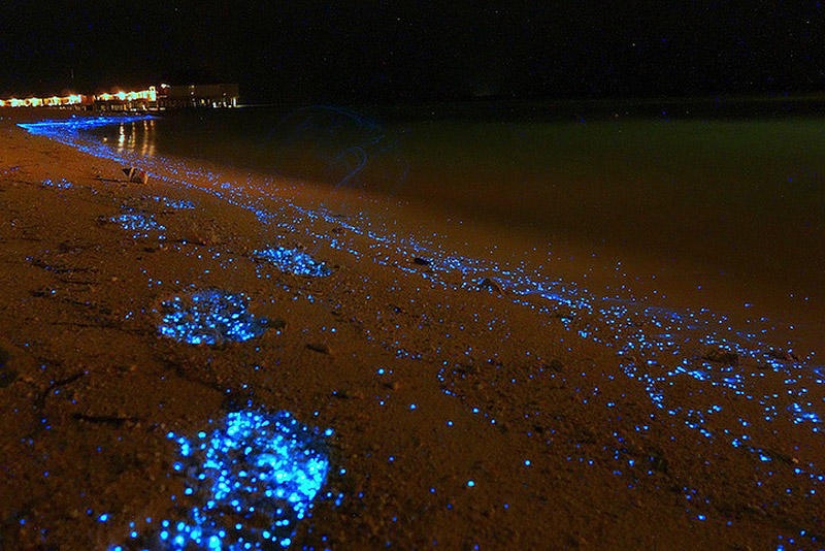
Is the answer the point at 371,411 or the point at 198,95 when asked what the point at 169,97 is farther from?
the point at 371,411

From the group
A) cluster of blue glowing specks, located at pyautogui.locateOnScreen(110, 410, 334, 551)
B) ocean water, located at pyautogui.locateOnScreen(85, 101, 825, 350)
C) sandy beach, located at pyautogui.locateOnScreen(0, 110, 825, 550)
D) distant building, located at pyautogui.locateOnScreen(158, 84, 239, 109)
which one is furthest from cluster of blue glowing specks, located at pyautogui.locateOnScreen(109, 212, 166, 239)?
distant building, located at pyautogui.locateOnScreen(158, 84, 239, 109)

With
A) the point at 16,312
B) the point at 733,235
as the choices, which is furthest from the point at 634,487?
the point at 733,235

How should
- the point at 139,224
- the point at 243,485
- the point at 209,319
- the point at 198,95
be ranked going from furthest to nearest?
the point at 198,95
the point at 139,224
the point at 209,319
the point at 243,485

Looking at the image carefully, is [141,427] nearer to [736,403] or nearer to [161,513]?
[161,513]

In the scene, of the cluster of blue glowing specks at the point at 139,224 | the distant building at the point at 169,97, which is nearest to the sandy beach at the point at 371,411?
the cluster of blue glowing specks at the point at 139,224

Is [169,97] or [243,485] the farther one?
[169,97]

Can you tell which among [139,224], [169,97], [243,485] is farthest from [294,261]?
[169,97]
